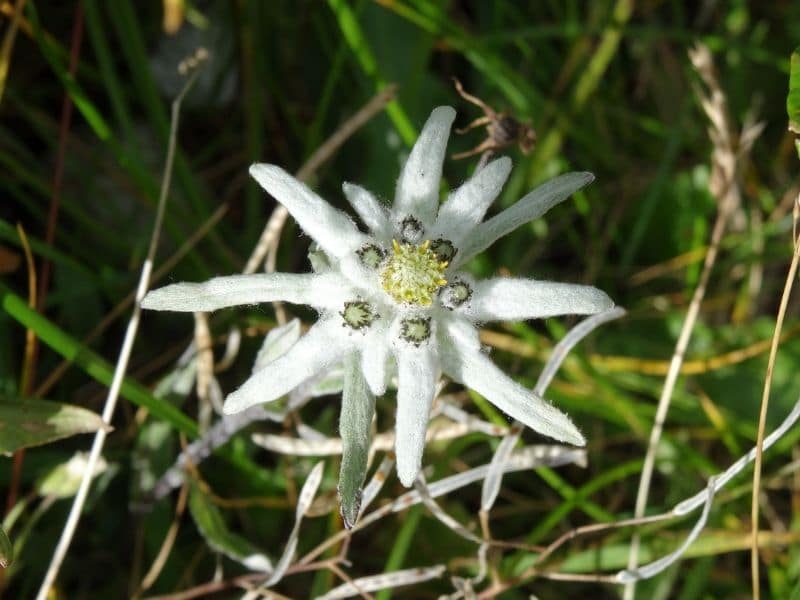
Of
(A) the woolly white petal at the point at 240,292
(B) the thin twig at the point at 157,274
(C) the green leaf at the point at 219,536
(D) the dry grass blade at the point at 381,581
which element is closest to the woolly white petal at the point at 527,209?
(A) the woolly white petal at the point at 240,292

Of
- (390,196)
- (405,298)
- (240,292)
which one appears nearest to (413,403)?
(405,298)

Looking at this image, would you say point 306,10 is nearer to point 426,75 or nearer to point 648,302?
point 426,75

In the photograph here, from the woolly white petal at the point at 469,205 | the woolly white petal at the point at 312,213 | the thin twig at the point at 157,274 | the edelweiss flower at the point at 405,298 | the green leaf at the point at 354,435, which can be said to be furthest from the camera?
the thin twig at the point at 157,274

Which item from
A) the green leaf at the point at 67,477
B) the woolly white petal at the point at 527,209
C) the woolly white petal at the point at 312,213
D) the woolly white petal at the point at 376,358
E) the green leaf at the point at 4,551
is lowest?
the green leaf at the point at 4,551

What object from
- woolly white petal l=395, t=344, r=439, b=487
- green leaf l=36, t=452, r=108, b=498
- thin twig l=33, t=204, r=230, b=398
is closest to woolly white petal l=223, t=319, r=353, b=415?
woolly white petal l=395, t=344, r=439, b=487

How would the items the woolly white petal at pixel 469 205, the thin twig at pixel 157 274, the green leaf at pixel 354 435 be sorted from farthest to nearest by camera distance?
the thin twig at pixel 157 274
the woolly white petal at pixel 469 205
the green leaf at pixel 354 435

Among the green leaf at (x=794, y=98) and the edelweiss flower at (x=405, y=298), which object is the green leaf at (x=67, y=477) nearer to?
the edelweiss flower at (x=405, y=298)

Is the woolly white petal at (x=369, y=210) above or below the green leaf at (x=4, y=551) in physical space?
above
